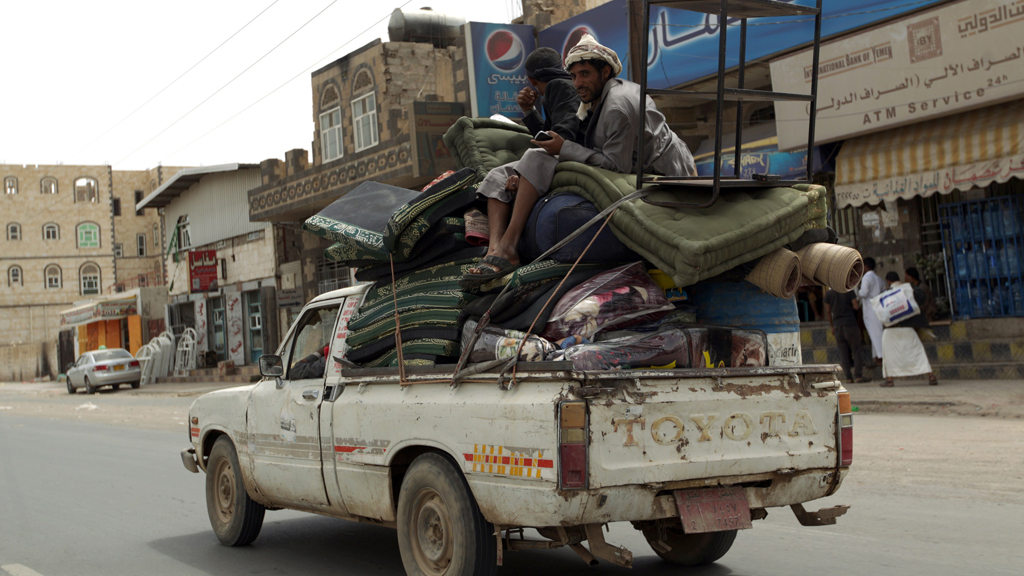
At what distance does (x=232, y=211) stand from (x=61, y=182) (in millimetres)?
43584

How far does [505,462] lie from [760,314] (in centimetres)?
171

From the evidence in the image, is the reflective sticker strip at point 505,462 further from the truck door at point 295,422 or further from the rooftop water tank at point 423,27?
the rooftop water tank at point 423,27

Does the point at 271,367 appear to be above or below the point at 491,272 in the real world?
below

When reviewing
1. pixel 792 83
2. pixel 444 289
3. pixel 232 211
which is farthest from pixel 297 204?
pixel 444 289

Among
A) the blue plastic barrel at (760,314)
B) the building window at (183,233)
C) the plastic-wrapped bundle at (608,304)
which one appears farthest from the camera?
the building window at (183,233)

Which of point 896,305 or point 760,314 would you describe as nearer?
point 760,314

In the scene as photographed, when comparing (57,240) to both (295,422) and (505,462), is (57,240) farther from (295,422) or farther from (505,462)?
(505,462)

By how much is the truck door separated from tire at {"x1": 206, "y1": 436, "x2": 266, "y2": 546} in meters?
0.37

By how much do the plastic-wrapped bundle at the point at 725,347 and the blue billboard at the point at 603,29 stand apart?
518 inches

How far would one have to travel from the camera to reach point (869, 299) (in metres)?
13.7

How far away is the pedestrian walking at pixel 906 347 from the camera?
42.1ft

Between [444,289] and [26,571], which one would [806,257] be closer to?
[444,289]

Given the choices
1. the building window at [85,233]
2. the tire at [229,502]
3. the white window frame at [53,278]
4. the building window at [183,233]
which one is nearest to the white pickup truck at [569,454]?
the tire at [229,502]

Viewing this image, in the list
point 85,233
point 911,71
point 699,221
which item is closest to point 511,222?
point 699,221
